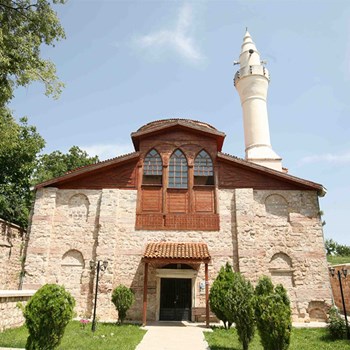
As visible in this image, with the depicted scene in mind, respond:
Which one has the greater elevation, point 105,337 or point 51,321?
point 51,321

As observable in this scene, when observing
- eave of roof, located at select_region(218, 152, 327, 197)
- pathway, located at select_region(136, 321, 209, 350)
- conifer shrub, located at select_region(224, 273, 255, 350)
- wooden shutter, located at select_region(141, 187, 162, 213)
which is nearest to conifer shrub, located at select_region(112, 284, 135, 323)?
pathway, located at select_region(136, 321, 209, 350)

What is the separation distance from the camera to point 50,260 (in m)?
14.5


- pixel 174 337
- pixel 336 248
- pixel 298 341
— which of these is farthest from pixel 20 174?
pixel 336 248

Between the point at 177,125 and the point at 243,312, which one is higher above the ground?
the point at 177,125

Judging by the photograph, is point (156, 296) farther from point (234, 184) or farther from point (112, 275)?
point (234, 184)

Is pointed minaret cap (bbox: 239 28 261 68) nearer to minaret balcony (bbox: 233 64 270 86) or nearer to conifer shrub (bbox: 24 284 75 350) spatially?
minaret balcony (bbox: 233 64 270 86)

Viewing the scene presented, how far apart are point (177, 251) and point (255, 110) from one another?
12789mm

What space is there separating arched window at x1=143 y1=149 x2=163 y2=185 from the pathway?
6.45 meters

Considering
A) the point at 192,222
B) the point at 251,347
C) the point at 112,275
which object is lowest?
the point at 251,347

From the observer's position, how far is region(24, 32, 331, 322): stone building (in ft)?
45.6

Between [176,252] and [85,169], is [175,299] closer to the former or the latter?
[176,252]

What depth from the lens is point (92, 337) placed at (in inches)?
386

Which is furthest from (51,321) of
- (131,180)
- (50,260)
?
(131,180)

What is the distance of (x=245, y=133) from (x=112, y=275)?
13526mm
